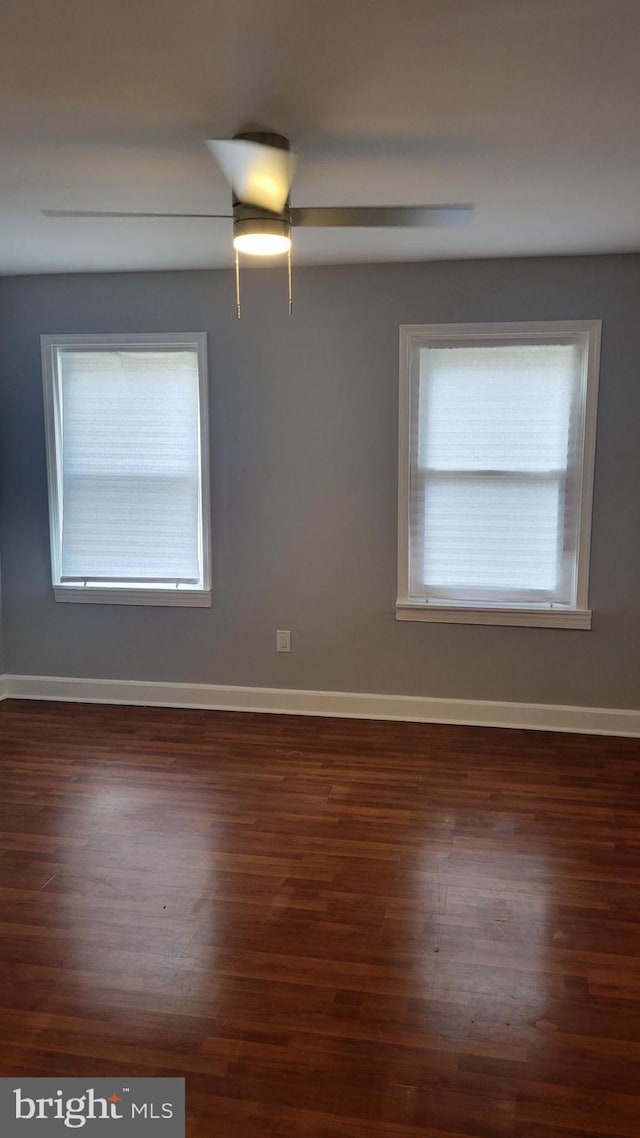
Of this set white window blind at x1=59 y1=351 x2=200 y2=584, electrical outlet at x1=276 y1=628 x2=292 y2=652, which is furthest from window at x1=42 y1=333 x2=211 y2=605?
electrical outlet at x1=276 y1=628 x2=292 y2=652

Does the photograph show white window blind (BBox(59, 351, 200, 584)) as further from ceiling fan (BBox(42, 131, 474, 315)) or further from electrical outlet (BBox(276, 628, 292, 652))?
ceiling fan (BBox(42, 131, 474, 315))

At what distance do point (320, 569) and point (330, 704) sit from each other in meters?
0.75

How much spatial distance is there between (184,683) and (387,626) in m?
1.22

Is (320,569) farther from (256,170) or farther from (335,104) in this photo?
(335,104)

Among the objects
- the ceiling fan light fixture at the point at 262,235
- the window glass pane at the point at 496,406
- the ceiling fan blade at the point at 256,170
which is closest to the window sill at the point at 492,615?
the window glass pane at the point at 496,406

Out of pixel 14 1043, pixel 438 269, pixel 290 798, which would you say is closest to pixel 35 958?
pixel 14 1043

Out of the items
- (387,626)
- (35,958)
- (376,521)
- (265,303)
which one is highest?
(265,303)

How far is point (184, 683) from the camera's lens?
15.4 ft

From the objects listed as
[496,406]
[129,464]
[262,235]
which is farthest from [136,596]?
[262,235]

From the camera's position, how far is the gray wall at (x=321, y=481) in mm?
4082

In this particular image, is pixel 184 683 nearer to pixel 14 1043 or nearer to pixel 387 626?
pixel 387 626

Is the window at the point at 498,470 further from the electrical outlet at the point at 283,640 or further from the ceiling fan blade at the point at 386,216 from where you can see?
the ceiling fan blade at the point at 386,216

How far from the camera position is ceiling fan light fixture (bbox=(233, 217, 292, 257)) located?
2.53 metres

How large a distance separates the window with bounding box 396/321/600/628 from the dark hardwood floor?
81 centimetres
